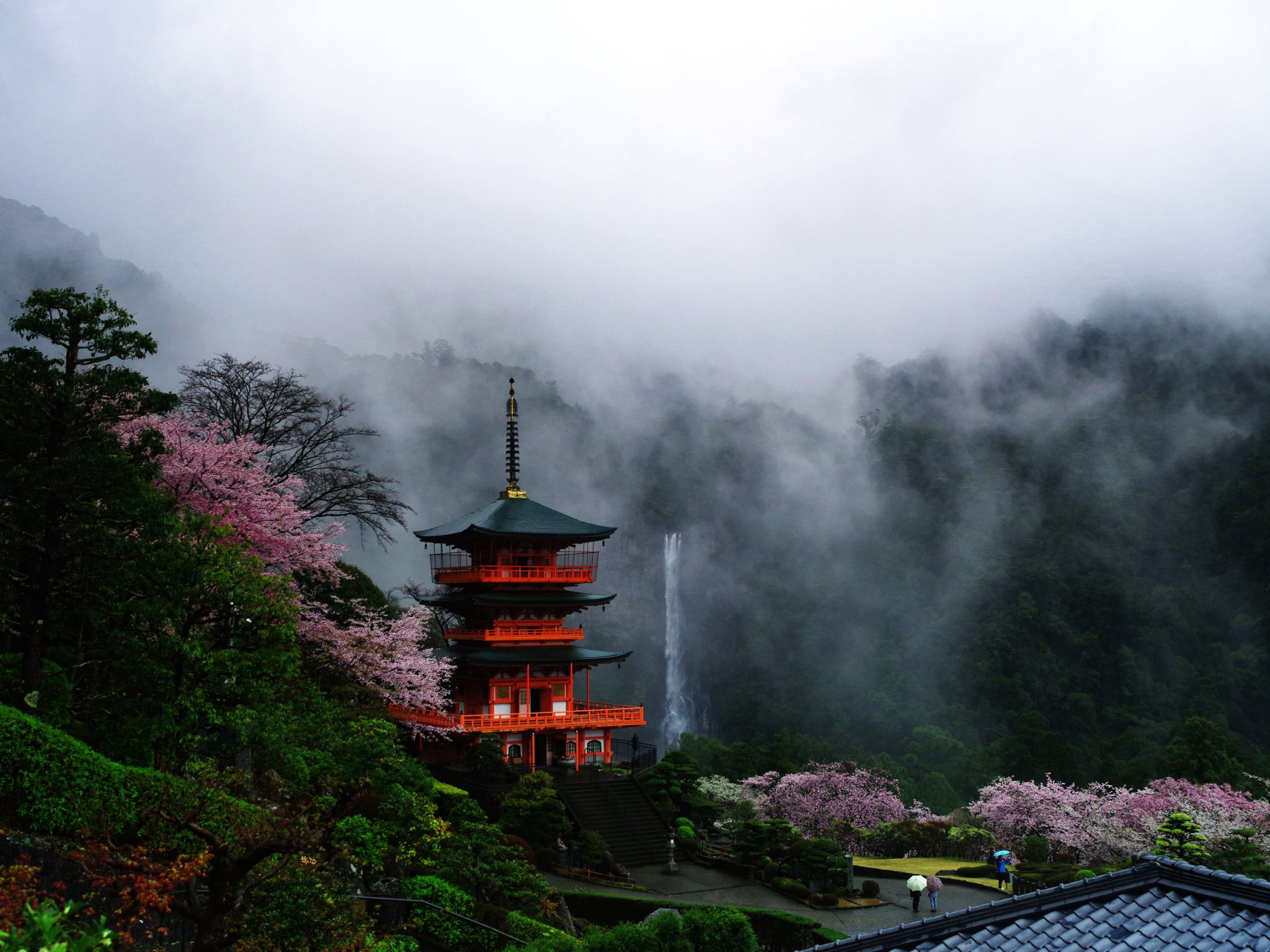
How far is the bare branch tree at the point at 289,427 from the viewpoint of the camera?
26984 millimetres

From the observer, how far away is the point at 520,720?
30.1 meters

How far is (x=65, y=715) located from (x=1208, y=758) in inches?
1375

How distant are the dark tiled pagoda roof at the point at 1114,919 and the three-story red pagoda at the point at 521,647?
77.7ft

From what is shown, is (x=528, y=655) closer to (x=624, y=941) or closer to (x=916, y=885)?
(x=916, y=885)

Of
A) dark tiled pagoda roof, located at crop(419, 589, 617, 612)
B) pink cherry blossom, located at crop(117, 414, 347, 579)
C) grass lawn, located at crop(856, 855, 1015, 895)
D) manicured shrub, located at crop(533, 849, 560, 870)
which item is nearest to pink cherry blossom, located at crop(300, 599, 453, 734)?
pink cherry blossom, located at crop(117, 414, 347, 579)

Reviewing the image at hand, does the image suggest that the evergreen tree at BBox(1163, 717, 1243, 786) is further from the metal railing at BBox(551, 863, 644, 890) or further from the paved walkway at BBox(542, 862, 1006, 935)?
the metal railing at BBox(551, 863, 644, 890)

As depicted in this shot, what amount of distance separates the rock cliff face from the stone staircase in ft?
188

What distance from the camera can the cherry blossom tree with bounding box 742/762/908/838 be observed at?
3297 centimetres

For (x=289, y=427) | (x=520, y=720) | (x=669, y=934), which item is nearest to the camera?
(x=669, y=934)

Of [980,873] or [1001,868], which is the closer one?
[1001,868]

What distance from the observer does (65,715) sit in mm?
12750

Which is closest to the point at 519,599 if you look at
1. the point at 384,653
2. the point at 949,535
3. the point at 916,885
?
the point at 384,653

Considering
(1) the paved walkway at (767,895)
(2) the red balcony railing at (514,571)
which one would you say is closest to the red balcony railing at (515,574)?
(2) the red balcony railing at (514,571)

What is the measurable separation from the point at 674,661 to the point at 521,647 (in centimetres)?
6140
